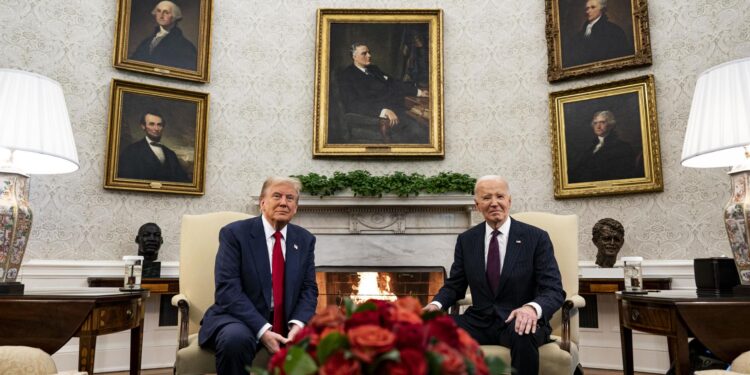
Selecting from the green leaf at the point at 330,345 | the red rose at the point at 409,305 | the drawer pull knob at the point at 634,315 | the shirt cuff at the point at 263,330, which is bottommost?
the shirt cuff at the point at 263,330

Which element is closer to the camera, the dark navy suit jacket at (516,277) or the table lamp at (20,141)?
the table lamp at (20,141)

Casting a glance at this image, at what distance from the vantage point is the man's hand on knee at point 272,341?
2554 mm

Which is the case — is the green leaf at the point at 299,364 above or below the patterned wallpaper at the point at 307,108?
below

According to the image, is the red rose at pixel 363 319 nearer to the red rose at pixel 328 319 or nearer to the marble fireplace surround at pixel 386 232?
the red rose at pixel 328 319

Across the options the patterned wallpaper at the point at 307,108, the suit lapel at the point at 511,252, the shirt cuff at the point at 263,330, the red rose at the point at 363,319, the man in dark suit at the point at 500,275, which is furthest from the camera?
the patterned wallpaper at the point at 307,108

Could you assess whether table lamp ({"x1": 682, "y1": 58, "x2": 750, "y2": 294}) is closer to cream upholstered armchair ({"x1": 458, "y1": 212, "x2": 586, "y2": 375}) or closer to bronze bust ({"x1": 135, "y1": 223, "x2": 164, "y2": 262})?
cream upholstered armchair ({"x1": 458, "y1": 212, "x2": 586, "y2": 375})

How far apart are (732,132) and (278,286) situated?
263cm

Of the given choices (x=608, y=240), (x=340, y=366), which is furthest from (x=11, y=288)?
(x=608, y=240)

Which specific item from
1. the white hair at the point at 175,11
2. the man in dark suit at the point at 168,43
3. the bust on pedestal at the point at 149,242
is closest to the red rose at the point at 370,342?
the bust on pedestal at the point at 149,242

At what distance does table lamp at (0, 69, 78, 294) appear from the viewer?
2758mm

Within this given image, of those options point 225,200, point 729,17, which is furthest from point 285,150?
point 729,17

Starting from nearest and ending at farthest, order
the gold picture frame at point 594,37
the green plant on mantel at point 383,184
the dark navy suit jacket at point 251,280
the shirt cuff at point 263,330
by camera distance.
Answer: the shirt cuff at point 263,330 < the dark navy suit jacket at point 251,280 < the gold picture frame at point 594,37 < the green plant on mantel at point 383,184

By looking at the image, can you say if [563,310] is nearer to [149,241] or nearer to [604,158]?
[604,158]

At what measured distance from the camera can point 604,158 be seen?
5.35 m
